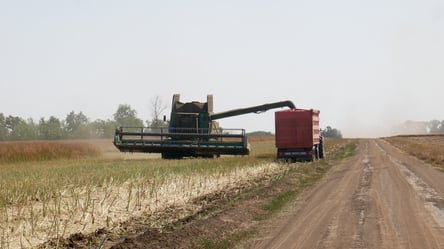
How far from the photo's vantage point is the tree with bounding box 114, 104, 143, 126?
122213 mm

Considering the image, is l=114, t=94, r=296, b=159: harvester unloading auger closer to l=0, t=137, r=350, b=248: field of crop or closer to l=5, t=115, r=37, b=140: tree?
l=0, t=137, r=350, b=248: field of crop

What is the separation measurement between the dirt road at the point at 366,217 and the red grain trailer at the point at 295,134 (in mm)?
11977

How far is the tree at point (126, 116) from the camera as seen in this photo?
401 ft

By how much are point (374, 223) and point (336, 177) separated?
1251 cm

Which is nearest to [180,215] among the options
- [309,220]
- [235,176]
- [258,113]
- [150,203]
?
[150,203]

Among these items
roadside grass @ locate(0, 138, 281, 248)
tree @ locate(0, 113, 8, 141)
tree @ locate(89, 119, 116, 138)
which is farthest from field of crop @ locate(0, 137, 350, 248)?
tree @ locate(0, 113, 8, 141)

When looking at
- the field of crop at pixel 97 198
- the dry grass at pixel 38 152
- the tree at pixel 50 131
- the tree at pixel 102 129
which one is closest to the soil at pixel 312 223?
the field of crop at pixel 97 198

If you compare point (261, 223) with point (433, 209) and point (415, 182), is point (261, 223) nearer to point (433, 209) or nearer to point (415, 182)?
point (433, 209)

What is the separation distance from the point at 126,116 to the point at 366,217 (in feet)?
403

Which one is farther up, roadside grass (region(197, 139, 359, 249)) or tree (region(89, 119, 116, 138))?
tree (region(89, 119, 116, 138))

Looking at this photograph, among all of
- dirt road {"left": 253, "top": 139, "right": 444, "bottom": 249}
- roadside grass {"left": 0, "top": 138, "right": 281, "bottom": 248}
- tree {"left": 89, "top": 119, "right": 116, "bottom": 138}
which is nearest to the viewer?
dirt road {"left": 253, "top": 139, "right": 444, "bottom": 249}

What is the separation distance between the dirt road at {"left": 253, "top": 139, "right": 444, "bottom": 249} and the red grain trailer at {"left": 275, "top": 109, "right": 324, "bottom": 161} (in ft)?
39.3

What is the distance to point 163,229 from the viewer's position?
37.3 ft

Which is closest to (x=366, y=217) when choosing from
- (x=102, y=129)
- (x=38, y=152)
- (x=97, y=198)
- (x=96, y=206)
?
(x=96, y=206)
